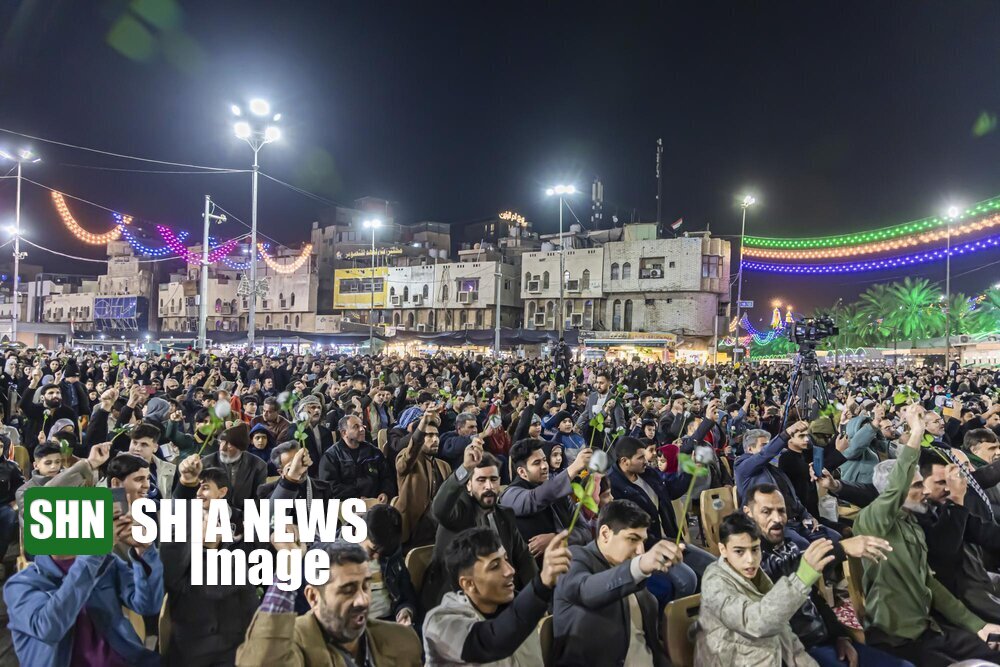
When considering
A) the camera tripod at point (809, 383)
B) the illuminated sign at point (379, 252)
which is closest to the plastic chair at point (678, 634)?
the camera tripod at point (809, 383)

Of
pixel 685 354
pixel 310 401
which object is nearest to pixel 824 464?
pixel 310 401

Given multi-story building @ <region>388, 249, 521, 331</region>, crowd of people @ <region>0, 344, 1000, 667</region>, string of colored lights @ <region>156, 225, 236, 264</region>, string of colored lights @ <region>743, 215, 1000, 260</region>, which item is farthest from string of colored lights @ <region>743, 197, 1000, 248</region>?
string of colored lights @ <region>156, 225, 236, 264</region>

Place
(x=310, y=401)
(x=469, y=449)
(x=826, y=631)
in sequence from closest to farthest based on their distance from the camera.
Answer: (x=826, y=631)
(x=469, y=449)
(x=310, y=401)

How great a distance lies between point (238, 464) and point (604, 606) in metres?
3.62

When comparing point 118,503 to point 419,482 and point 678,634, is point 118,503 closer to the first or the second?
point 419,482

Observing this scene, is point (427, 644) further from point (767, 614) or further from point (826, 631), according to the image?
point (826, 631)

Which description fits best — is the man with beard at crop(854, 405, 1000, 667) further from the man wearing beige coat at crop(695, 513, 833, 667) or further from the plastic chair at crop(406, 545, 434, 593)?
the plastic chair at crop(406, 545, 434, 593)

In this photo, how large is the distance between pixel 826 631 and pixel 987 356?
136 ft

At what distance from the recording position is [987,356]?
117 ft

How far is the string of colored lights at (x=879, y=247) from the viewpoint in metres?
27.4

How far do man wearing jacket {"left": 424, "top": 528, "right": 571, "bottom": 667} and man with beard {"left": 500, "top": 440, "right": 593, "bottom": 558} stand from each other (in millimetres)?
1232

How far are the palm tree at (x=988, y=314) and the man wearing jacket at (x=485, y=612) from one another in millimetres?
59497

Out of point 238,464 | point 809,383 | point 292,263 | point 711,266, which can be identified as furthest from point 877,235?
point 292,263

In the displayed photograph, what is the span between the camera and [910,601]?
3.72m
